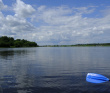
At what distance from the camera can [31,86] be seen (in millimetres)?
12211

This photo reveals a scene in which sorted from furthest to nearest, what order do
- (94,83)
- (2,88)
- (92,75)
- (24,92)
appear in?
(92,75) < (94,83) < (2,88) < (24,92)

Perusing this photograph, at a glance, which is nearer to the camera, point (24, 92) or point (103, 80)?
point (24, 92)

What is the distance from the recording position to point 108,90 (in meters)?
11.1

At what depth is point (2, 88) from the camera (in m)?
11.6

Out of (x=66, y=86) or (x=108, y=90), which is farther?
(x=66, y=86)

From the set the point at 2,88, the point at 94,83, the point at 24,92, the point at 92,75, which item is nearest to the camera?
the point at 24,92

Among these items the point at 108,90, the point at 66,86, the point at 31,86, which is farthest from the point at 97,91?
the point at 31,86

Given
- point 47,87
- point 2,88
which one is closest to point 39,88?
point 47,87

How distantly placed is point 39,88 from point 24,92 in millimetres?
1636

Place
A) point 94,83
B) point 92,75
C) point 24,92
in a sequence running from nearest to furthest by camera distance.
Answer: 1. point 24,92
2. point 94,83
3. point 92,75

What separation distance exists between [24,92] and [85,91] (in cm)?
595

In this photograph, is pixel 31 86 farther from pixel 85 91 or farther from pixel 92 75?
pixel 92 75

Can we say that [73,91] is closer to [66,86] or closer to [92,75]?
[66,86]

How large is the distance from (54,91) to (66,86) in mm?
1804
